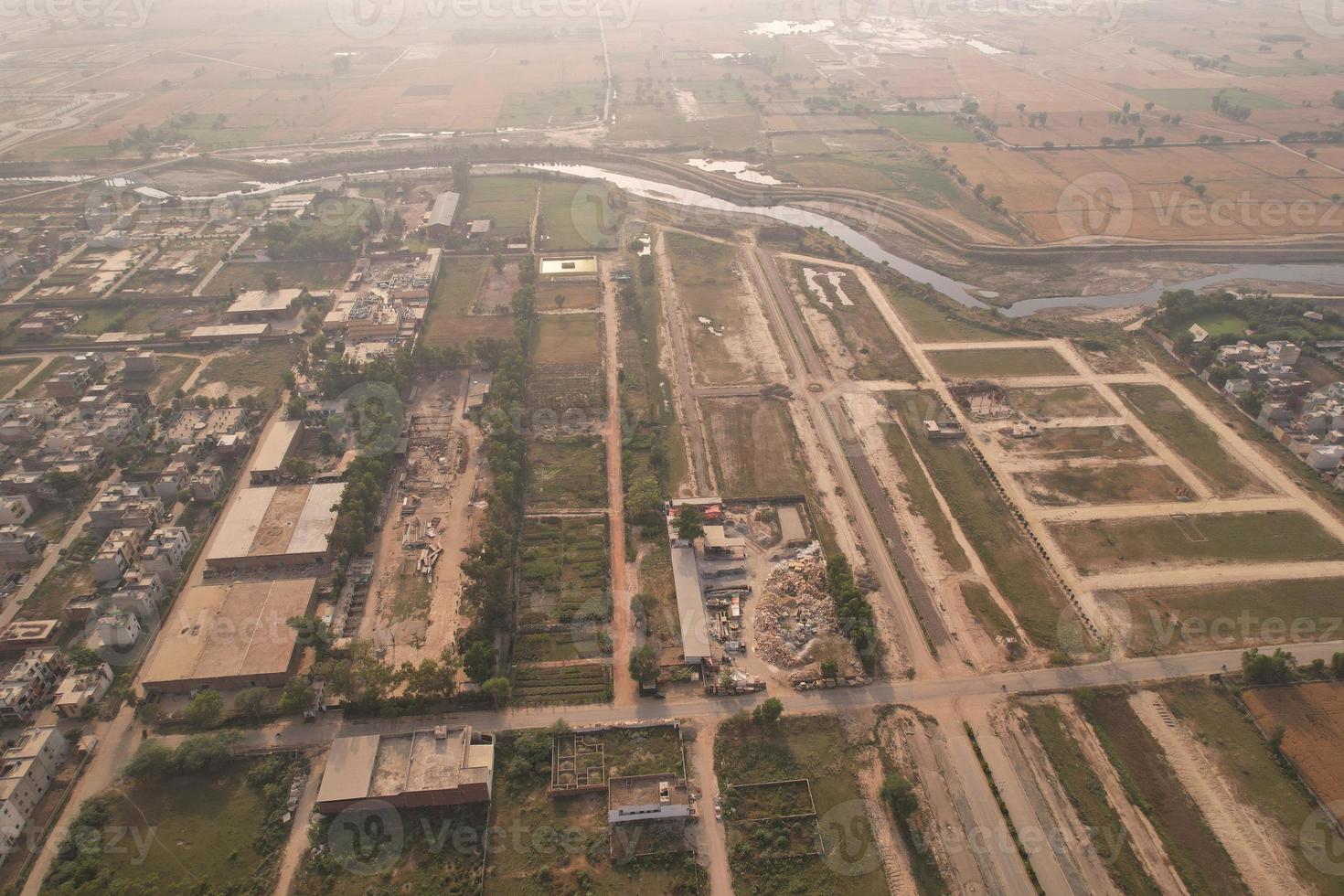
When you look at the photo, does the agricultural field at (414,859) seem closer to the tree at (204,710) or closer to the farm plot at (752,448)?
the tree at (204,710)

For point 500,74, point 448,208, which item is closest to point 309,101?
point 500,74

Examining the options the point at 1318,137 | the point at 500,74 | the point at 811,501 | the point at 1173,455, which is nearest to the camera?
the point at 811,501

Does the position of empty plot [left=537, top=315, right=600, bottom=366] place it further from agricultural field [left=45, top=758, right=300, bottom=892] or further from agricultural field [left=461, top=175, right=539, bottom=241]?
agricultural field [left=45, top=758, right=300, bottom=892]

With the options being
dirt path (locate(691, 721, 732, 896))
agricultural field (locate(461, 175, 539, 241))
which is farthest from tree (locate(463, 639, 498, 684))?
agricultural field (locate(461, 175, 539, 241))

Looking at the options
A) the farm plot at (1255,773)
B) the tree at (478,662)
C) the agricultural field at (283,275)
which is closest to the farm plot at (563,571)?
the tree at (478,662)

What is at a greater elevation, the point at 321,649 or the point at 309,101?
the point at 309,101

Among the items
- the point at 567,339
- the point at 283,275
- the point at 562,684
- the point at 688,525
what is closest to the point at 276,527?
the point at 562,684

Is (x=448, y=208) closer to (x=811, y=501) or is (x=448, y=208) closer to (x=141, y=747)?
(x=811, y=501)

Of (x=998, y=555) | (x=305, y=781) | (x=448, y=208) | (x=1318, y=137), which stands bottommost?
(x=305, y=781)
